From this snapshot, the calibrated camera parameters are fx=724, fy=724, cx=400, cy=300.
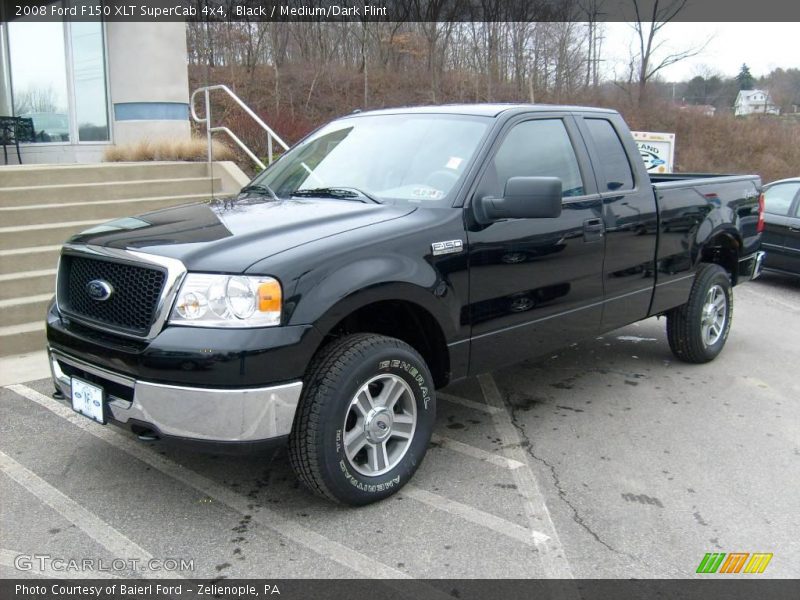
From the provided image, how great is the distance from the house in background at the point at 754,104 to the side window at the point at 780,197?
27361 mm

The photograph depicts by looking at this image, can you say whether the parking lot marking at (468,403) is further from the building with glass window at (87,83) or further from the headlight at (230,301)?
the building with glass window at (87,83)

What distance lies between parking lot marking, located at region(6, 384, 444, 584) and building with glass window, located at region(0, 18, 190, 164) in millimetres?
8359

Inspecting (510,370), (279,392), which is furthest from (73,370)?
(510,370)

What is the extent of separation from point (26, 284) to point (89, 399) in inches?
147

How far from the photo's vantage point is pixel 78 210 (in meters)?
8.07

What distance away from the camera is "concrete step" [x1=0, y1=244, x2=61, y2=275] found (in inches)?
267

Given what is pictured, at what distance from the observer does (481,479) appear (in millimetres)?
3986

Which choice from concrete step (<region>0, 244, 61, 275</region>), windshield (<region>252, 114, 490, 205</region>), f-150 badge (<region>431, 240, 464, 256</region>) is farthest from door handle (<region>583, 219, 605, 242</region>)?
concrete step (<region>0, 244, 61, 275</region>)

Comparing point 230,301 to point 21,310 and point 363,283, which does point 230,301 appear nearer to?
point 363,283

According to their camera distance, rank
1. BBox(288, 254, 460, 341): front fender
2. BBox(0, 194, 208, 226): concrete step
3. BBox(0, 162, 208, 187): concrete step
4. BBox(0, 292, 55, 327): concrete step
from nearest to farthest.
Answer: BBox(288, 254, 460, 341): front fender < BBox(0, 292, 55, 327): concrete step < BBox(0, 194, 208, 226): concrete step < BBox(0, 162, 208, 187): concrete step

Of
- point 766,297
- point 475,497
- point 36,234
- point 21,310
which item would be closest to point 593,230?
point 475,497

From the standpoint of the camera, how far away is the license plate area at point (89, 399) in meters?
3.38

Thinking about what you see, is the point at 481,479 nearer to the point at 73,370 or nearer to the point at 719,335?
the point at 73,370

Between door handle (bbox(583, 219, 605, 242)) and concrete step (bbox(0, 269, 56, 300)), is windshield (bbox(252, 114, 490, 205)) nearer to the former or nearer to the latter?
door handle (bbox(583, 219, 605, 242))
